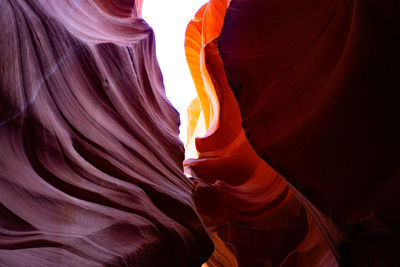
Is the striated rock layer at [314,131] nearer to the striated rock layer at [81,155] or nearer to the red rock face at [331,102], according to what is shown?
the red rock face at [331,102]

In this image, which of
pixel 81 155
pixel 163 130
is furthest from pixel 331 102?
pixel 81 155

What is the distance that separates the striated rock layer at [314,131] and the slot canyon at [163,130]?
0.01 metres

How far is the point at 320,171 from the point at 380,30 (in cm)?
100

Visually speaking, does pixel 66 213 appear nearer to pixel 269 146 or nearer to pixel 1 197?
pixel 1 197

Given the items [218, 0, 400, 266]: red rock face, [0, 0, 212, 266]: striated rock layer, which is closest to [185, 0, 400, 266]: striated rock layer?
[218, 0, 400, 266]: red rock face

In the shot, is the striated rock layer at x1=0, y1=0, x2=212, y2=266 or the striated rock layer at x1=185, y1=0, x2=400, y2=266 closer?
the striated rock layer at x1=0, y1=0, x2=212, y2=266

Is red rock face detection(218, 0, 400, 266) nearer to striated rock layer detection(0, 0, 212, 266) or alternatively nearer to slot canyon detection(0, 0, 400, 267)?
slot canyon detection(0, 0, 400, 267)

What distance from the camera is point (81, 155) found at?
8.00 ft

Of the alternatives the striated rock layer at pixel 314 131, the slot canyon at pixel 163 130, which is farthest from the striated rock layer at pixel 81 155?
the striated rock layer at pixel 314 131

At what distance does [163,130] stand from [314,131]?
59.1 inches

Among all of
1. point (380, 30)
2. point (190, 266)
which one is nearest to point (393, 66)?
point (380, 30)

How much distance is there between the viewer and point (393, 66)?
6.94 feet

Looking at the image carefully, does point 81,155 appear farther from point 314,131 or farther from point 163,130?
point 314,131

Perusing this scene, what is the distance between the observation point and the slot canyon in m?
2.00
